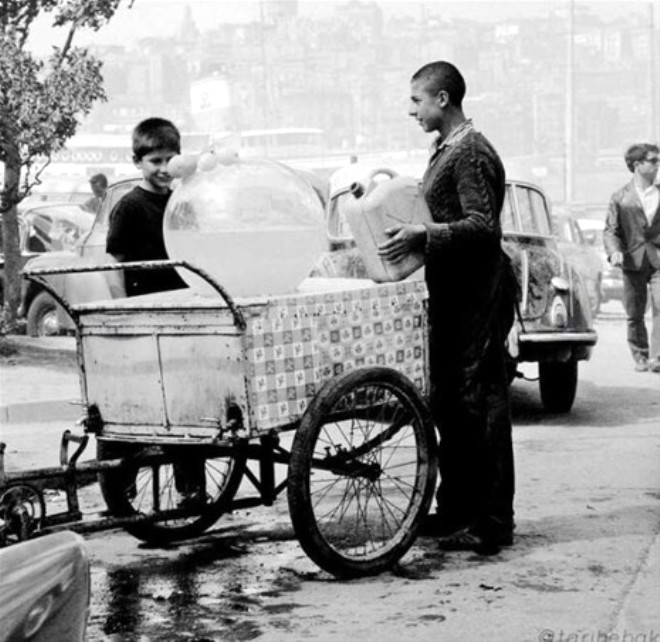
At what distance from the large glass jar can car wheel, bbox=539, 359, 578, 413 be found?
5.09 meters

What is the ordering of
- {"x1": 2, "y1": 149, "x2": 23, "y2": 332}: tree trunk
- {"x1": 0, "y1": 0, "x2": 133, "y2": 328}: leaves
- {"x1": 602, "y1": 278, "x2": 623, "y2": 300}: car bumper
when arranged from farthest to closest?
{"x1": 602, "y1": 278, "x2": 623, "y2": 300}: car bumper → {"x1": 2, "y1": 149, "x2": 23, "y2": 332}: tree trunk → {"x1": 0, "y1": 0, "x2": 133, "y2": 328}: leaves

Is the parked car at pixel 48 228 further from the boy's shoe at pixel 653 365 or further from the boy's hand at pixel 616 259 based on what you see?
the boy's shoe at pixel 653 365

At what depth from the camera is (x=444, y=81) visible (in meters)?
6.41

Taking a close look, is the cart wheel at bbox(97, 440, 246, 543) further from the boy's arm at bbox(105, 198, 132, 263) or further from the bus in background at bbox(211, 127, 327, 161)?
the bus in background at bbox(211, 127, 327, 161)

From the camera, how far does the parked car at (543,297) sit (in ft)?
35.4

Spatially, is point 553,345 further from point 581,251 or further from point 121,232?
point 581,251

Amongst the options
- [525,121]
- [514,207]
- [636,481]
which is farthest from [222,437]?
[525,121]

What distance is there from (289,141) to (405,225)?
84.4 m

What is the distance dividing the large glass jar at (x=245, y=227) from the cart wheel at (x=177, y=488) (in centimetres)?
69

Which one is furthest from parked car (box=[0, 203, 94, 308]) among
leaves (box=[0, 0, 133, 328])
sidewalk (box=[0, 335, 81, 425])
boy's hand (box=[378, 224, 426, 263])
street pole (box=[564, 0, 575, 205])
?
street pole (box=[564, 0, 575, 205])

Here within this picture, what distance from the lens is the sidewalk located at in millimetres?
11117

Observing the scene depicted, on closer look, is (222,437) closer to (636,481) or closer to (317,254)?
(317,254)

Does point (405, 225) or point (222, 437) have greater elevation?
point (405, 225)

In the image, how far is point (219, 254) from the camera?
5.98 metres
